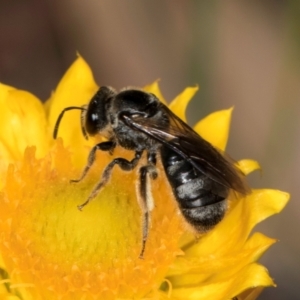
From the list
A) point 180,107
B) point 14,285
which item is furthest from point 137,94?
point 14,285

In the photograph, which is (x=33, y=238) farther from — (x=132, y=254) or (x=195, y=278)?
(x=195, y=278)

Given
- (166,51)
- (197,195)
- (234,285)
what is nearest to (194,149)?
(197,195)

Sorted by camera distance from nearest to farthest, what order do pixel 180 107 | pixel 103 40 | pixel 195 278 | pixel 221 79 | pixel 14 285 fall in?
pixel 14 285 < pixel 195 278 < pixel 180 107 < pixel 221 79 < pixel 103 40

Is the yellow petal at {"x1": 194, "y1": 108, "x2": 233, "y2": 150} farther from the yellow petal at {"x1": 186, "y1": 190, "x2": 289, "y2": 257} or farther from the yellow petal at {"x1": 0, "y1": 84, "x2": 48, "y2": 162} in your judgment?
the yellow petal at {"x1": 0, "y1": 84, "x2": 48, "y2": 162}

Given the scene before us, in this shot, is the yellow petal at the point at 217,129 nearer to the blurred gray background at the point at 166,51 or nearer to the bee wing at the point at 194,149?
the bee wing at the point at 194,149

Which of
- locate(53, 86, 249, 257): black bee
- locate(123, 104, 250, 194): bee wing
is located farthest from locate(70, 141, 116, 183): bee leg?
locate(123, 104, 250, 194): bee wing

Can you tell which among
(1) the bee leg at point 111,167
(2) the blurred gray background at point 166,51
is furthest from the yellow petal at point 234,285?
(2) the blurred gray background at point 166,51

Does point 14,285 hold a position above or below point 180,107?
below

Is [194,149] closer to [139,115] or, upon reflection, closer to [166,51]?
[139,115]
